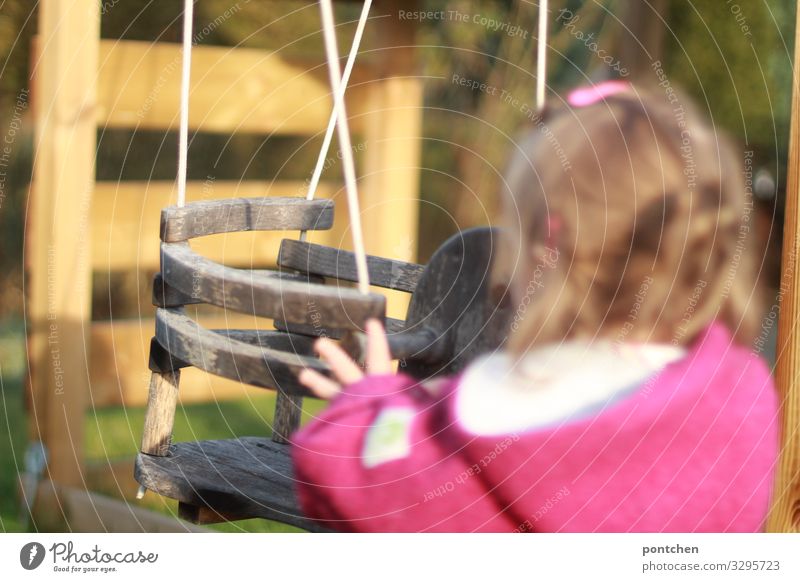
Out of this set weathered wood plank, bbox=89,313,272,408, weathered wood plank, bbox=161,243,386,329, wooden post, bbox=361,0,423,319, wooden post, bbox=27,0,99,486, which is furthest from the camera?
wooden post, bbox=361,0,423,319

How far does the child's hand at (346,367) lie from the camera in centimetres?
94

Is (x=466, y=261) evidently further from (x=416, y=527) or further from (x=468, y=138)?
(x=468, y=138)

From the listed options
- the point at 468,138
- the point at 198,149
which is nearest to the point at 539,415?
the point at 198,149

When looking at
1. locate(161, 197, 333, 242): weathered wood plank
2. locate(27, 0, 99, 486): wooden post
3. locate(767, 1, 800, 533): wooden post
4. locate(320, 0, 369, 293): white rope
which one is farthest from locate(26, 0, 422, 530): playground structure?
locate(767, 1, 800, 533): wooden post

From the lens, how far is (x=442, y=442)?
1057 millimetres

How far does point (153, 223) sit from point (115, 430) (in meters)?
0.46

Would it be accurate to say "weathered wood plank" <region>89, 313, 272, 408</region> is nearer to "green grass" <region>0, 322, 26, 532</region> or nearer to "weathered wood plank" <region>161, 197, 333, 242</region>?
"green grass" <region>0, 322, 26, 532</region>

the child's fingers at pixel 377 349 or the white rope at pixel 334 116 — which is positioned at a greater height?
the white rope at pixel 334 116

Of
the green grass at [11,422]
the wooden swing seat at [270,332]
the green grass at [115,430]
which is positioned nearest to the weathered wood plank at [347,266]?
the wooden swing seat at [270,332]

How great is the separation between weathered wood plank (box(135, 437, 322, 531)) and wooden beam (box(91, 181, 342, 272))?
0.89m

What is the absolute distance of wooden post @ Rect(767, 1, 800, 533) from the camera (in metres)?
1.21

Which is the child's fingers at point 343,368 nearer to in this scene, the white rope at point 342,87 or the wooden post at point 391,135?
the white rope at point 342,87

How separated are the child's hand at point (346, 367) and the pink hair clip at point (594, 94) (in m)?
0.30

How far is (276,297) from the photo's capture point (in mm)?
905
